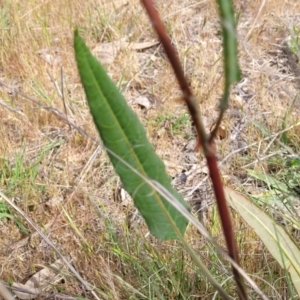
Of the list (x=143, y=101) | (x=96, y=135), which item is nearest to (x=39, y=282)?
(x=96, y=135)

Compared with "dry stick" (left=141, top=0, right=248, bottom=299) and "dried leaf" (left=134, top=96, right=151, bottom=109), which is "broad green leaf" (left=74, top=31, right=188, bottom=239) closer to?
"dry stick" (left=141, top=0, right=248, bottom=299)

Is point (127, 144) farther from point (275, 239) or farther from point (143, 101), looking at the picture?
point (143, 101)

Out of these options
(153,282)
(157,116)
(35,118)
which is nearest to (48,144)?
(35,118)

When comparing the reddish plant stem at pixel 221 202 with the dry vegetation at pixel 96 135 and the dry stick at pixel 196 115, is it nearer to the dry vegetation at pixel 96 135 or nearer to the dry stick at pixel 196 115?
the dry stick at pixel 196 115

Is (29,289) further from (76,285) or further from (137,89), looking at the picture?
(137,89)

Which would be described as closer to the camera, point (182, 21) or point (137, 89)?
point (137, 89)

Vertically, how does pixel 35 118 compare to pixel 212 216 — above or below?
above
